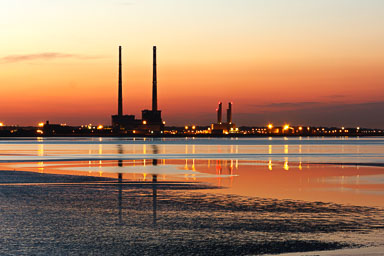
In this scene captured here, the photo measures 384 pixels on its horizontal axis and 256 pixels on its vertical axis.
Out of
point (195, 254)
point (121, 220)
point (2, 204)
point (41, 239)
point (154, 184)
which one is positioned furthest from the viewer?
point (154, 184)

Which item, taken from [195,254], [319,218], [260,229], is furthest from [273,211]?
[195,254]

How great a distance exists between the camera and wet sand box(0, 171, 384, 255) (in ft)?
40.9

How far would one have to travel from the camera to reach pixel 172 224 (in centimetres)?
1534

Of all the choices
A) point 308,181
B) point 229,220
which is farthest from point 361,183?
point 229,220

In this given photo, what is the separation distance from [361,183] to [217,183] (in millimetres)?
7285

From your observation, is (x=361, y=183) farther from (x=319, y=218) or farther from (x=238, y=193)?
(x=319, y=218)

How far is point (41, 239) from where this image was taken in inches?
516

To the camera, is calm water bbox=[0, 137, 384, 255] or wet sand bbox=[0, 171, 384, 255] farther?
calm water bbox=[0, 137, 384, 255]

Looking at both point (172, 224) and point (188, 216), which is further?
point (188, 216)

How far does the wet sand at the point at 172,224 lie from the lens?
12453 mm

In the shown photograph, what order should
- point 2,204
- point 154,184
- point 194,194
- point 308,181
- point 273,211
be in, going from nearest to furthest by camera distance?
point 273,211, point 2,204, point 194,194, point 154,184, point 308,181

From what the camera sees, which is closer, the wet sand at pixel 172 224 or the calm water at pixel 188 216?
the wet sand at pixel 172 224

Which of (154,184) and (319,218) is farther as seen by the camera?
(154,184)

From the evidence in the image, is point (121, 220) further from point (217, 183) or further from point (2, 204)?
point (217, 183)
